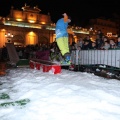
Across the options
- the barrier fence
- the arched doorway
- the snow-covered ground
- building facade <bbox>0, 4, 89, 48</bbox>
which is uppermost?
building facade <bbox>0, 4, 89, 48</bbox>

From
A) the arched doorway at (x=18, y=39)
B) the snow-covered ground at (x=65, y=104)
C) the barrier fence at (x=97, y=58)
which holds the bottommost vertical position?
the snow-covered ground at (x=65, y=104)

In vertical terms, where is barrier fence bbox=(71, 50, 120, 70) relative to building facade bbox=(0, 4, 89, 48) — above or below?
below

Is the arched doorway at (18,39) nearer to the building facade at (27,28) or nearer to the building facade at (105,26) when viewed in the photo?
the building facade at (27,28)

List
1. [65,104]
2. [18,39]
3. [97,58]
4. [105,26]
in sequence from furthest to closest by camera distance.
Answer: [105,26] → [18,39] → [97,58] → [65,104]

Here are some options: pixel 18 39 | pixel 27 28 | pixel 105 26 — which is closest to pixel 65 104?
pixel 18 39

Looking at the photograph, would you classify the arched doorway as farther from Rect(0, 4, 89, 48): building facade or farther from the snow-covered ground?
the snow-covered ground

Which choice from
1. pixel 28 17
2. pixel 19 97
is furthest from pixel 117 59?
pixel 28 17

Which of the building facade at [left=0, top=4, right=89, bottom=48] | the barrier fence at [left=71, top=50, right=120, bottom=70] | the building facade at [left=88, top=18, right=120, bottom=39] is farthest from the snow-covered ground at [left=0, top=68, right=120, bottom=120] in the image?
the building facade at [left=88, top=18, right=120, bottom=39]

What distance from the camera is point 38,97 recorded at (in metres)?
4.36

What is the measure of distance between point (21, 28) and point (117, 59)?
33.9 m

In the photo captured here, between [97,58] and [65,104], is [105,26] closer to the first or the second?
[97,58]

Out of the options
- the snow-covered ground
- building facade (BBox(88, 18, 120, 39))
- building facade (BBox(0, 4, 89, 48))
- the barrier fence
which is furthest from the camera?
building facade (BBox(88, 18, 120, 39))

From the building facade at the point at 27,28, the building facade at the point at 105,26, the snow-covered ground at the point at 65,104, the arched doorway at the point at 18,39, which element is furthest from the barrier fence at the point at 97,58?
the building facade at the point at 105,26

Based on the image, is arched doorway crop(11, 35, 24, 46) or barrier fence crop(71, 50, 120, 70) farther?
arched doorway crop(11, 35, 24, 46)
